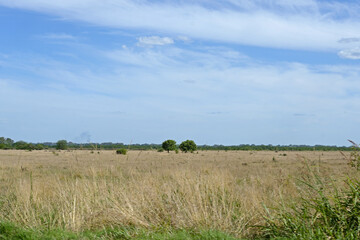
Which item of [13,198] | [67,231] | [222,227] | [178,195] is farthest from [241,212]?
[13,198]

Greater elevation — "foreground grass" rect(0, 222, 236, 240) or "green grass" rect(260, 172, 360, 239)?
"green grass" rect(260, 172, 360, 239)

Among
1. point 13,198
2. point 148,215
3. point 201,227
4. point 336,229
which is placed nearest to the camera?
point 336,229

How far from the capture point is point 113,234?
24.6ft

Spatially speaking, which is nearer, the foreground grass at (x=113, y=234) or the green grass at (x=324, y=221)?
the green grass at (x=324, y=221)

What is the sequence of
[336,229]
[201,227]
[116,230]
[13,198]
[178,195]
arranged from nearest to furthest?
1. [336,229]
2. [201,227]
3. [116,230]
4. [178,195]
5. [13,198]

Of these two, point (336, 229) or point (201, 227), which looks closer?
point (336, 229)

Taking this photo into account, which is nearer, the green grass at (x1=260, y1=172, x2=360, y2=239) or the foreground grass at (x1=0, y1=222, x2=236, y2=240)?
the green grass at (x1=260, y1=172, x2=360, y2=239)

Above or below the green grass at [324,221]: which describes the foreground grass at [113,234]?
below

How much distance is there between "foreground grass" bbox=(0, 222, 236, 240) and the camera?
21.9ft

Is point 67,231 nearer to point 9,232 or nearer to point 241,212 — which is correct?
point 9,232

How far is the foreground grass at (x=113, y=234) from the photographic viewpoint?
Answer: 667 centimetres

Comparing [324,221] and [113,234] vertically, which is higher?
[324,221]

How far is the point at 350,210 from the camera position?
6.47 meters

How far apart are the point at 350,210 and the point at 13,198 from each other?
9411 mm
